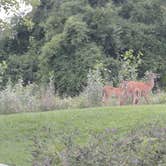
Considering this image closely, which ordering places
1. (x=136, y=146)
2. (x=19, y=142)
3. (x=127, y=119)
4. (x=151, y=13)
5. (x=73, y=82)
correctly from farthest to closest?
(x=151, y=13), (x=73, y=82), (x=127, y=119), (x=19, y=142), (x=136, y=146)

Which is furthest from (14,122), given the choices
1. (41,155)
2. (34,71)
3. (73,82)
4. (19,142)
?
(34,71)

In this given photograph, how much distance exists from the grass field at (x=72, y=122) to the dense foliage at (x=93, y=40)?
10462 millimetres

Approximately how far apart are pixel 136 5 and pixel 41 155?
2222 centimetres

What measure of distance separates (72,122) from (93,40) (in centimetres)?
1365

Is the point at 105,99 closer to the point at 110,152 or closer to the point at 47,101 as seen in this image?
the point at 47,101

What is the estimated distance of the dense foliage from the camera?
26078mm

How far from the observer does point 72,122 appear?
13938mm

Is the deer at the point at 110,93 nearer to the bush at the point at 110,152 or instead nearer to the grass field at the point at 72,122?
the grass field at the point at 72,122

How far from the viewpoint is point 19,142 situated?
12836mm

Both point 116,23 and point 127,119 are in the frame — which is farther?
point 116,23

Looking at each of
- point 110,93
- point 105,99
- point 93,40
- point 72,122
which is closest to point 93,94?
point 105,99

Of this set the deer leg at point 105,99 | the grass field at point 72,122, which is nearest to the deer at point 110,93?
the deer leg at point 105,99

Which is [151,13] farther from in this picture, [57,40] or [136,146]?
[136,146]

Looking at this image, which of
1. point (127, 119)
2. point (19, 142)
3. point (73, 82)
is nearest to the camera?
point (19, 142)
